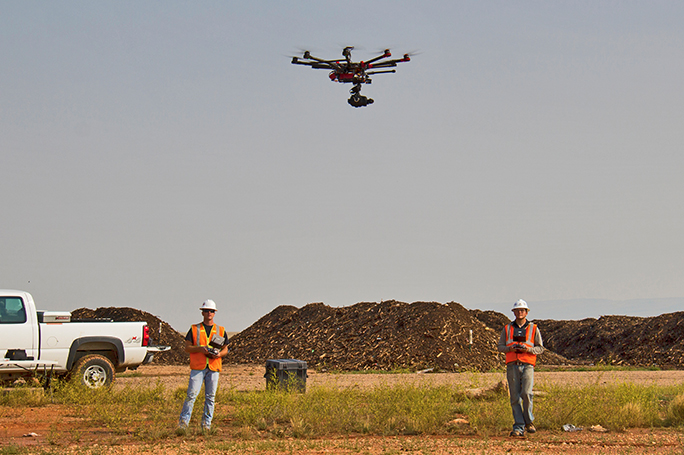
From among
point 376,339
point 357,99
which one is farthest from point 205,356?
point 376,339

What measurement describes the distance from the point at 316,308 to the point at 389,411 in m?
28.6

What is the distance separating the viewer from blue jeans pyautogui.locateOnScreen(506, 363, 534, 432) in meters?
11.1

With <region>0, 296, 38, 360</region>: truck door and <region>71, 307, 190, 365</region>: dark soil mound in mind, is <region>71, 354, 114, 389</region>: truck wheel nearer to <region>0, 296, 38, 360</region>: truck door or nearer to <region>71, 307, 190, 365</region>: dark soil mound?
<region>0, 296, 38, 360</region>: truck door

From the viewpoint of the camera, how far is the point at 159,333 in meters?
35.7

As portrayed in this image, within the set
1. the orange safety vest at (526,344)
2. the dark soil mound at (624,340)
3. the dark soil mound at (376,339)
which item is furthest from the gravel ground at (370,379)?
the dark soil mound at (624,340)

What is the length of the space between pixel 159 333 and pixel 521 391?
2756 cm

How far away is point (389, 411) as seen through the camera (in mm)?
12094

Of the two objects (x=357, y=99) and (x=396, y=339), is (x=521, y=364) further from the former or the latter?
(x=396, y=339)

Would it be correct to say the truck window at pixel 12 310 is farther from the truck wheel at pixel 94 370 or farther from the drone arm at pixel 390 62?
the drone arm at pixel 390 62

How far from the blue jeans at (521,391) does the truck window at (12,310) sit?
1056 cm

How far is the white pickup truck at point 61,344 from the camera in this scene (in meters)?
15.0

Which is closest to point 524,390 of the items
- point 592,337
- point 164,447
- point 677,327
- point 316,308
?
point 164,447

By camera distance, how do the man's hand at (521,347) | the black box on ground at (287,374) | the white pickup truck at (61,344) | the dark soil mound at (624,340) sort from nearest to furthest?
the man's hand at (521,347), the black box on ground at (287,374), the white pickup truck at (61,344), the dark soil mound at (624,340)

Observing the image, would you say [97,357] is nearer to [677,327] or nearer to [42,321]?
Result: [42,321]
